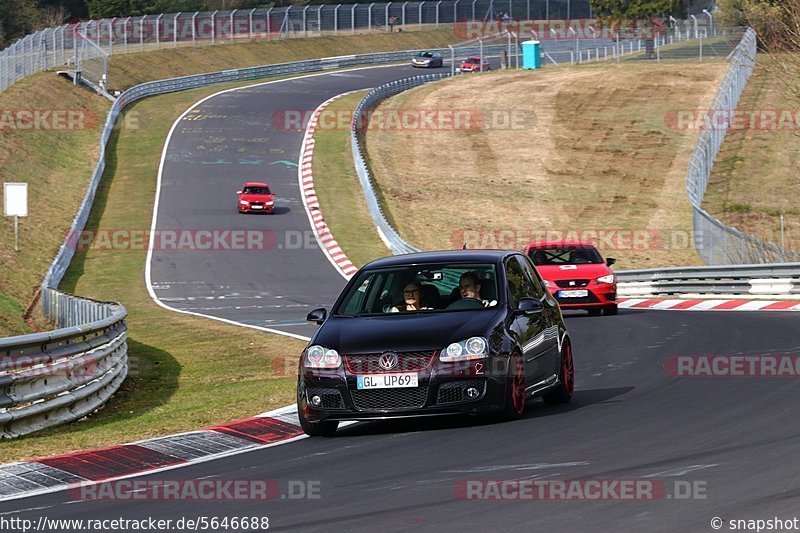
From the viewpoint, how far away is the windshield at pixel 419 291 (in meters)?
12.3

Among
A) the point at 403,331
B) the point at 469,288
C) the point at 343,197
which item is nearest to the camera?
the point at 403,331

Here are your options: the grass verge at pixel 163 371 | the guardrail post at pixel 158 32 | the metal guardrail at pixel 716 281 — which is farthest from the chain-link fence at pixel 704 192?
the guardrail post at pixel 158 32

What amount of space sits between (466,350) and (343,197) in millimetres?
39073

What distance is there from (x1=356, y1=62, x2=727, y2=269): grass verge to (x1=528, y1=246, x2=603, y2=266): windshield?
48.9ft

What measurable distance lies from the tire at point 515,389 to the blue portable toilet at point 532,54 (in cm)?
7642

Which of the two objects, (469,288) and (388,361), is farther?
(469,288)

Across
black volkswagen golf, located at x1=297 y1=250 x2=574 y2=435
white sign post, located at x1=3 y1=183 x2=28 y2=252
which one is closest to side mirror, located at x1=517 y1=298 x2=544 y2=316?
black volkswagen golf, located at x1=297 y1=250 x2=574 y2=435

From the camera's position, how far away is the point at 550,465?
921 cm

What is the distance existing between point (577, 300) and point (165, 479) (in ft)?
55.0

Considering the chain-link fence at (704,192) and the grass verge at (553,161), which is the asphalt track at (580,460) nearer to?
the chain-link fence at (704,192)

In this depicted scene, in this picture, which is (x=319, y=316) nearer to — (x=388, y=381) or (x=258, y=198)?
(x=388, y=381)

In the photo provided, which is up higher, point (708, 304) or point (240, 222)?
point (240, 222)

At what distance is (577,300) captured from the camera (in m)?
25.6

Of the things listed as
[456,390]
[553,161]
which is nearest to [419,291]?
[456,390]
